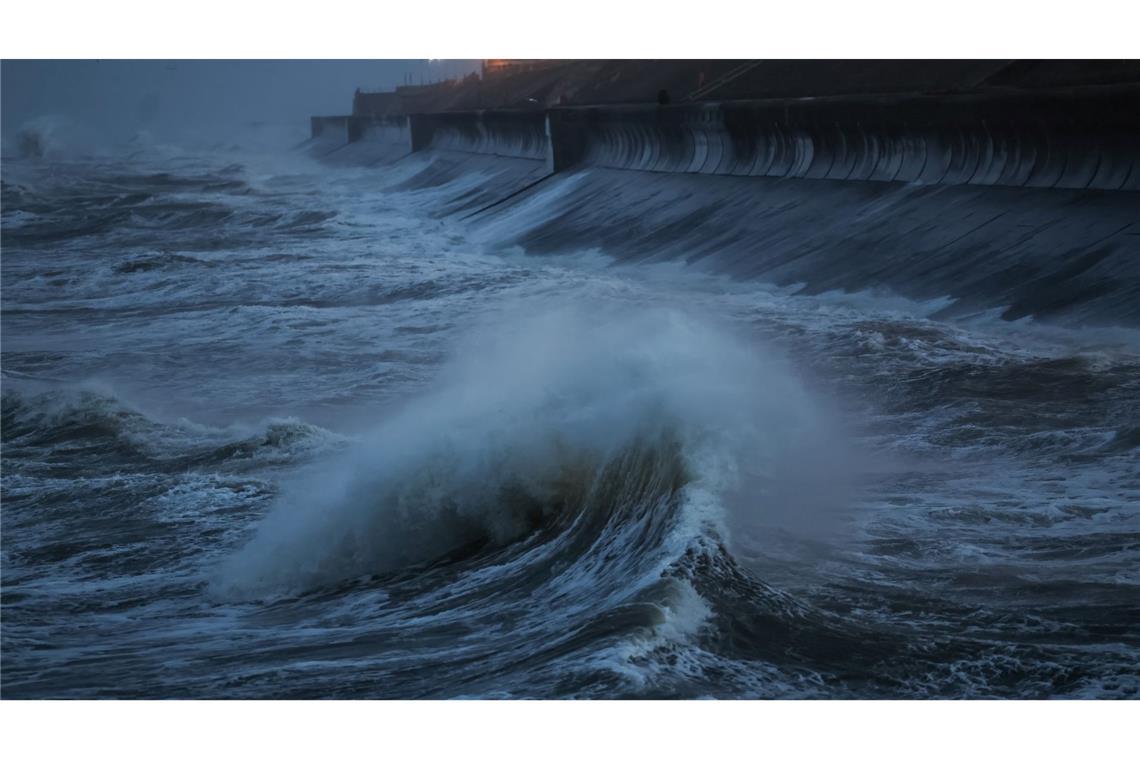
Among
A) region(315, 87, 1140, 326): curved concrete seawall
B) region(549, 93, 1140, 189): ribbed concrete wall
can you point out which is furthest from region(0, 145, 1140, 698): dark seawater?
region(549, 93, 1140, 189): ribbed concrete wall

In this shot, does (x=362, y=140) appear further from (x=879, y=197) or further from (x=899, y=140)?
(x=879, y=197)

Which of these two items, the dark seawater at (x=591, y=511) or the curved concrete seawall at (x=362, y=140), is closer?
the dark seawater at (x=591, y=511)

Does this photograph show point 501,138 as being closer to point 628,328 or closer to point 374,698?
point 628,328

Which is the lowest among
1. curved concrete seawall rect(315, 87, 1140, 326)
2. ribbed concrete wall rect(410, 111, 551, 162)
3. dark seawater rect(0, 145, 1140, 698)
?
dark seawater rect(0, 145, 1140, 698)

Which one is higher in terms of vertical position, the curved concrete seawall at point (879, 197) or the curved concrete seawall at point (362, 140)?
the curved concrete seawall at point (362, 140)

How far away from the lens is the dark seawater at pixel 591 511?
179 inches

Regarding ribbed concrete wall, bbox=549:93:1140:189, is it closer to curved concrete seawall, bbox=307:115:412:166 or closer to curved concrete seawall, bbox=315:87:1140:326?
curved concrete seawall, bbox=315:87:1140:326

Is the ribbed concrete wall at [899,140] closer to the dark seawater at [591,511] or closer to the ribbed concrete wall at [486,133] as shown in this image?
the dark seawater at [591,511]

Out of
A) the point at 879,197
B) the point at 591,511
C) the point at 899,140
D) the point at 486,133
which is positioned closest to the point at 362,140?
the point at 486,133

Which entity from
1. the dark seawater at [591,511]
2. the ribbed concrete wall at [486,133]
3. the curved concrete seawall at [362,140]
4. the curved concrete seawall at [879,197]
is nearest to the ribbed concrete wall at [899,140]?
the curved concrete seawall at [879,197]

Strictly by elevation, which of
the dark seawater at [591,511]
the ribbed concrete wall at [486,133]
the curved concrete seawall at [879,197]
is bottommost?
the dark seawater at [591,511]

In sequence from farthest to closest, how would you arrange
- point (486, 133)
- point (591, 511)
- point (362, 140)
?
point (362, 140) < point (486, 133) < point (591, 511)

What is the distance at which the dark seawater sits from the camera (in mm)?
4535

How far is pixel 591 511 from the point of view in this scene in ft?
20.6
